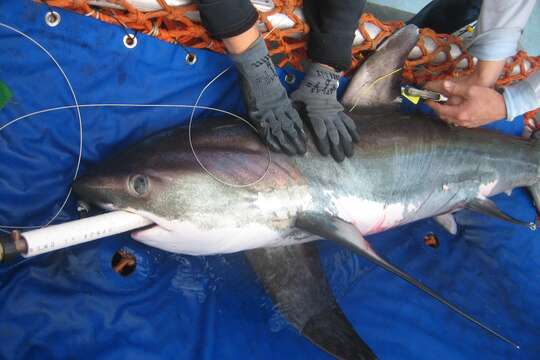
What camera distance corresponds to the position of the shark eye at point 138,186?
1121mm

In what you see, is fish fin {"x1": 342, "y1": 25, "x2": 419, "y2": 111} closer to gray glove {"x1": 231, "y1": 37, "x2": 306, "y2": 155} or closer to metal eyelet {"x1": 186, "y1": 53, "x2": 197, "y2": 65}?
gray glove {"x1": 231, "y1": 37, "x2": 306, "y2": 155}

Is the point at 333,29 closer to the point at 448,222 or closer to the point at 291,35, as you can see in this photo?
the point at 291,35

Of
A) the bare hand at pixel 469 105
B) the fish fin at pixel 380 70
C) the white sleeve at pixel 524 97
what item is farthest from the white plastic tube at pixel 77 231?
the white sleeve at pixel 524 97

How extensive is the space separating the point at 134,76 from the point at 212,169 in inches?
18.2

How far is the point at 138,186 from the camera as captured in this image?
1125 millimetres

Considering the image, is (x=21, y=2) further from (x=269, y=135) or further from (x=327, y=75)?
(x=327, y=75)

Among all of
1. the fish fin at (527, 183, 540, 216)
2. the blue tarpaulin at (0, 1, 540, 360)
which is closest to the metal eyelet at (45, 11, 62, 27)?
the blue tarpaulin at (0, 1, 540, 360)

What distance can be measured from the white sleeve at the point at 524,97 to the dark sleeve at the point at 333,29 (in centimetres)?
69

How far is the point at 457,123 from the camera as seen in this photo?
1.66 metres

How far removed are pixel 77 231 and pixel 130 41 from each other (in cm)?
68

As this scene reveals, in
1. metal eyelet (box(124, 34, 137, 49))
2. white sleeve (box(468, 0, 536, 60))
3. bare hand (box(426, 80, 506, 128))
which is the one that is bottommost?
bare hand (box(426, 80, 506, 128))

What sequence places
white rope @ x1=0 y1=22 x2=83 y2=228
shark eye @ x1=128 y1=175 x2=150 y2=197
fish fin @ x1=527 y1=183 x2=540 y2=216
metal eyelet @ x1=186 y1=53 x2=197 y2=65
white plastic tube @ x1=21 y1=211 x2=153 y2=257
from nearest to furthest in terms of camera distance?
white plastic tube @ x1=21 y1=211 x2=153 y2=257 → shark eye @ x1=128 y1=175 x2=150 y2=197 → white rope @ x1=0 y1=22 x2=83 y2=228 → metal eyelet @ x1=186 y1=53 x2=197 y2=65 → fish fin @ x1=527 y1=183 x2=540 y2=216

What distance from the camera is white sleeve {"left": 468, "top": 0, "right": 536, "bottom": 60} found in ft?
5.12

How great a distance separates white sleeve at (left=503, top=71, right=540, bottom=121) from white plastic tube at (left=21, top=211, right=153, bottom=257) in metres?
1.44
